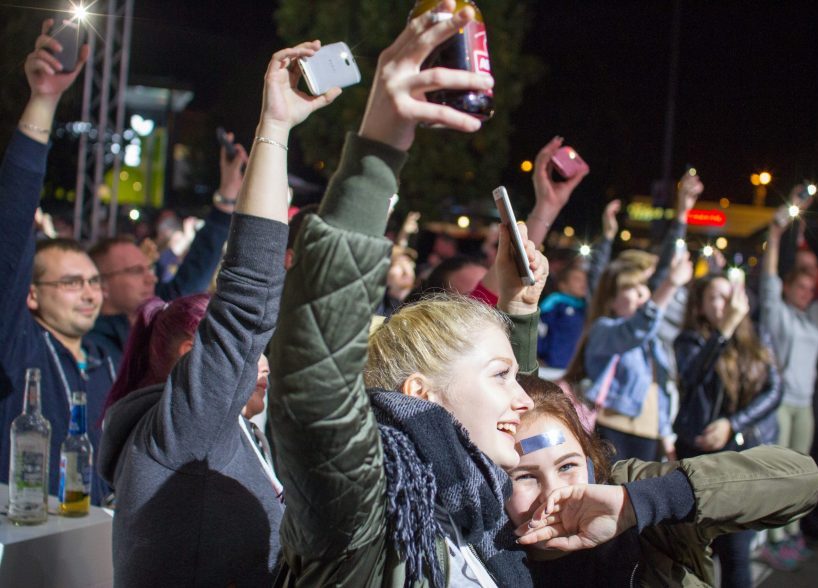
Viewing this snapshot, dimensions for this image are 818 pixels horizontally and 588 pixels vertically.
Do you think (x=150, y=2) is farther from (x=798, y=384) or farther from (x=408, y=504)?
(x=408, y=504)

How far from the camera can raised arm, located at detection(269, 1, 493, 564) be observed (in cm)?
123

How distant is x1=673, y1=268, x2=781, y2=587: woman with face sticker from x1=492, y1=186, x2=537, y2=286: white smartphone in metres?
3.01

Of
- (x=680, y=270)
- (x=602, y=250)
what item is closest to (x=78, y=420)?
(x=680, y=270)

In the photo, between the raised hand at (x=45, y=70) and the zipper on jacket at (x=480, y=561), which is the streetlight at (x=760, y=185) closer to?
the raised hand at (x=45, y=70)

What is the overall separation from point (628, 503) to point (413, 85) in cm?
108

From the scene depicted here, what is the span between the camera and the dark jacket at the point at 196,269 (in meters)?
4.31

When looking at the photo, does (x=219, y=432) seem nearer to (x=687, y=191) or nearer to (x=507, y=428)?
(x=507, y=428)

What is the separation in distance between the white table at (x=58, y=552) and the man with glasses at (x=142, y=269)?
1.55 metres

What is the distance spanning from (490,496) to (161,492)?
0.86 metres

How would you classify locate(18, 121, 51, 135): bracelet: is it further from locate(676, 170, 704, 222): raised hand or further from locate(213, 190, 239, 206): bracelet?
locate(676, 170, 704, 222): raised hand

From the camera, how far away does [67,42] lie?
3.10 meters

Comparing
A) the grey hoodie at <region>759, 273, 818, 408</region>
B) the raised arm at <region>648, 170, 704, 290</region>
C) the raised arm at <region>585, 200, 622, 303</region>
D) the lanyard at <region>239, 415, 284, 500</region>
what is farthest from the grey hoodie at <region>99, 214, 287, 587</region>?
the grey hoodie at <region>759, 273, 818, 408</region>

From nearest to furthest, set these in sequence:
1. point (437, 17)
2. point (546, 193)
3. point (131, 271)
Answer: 1. point (437, 17)
2. point (546, 193)
3. point (131, 271)

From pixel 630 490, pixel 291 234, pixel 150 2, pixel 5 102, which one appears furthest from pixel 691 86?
pixel 630 490
